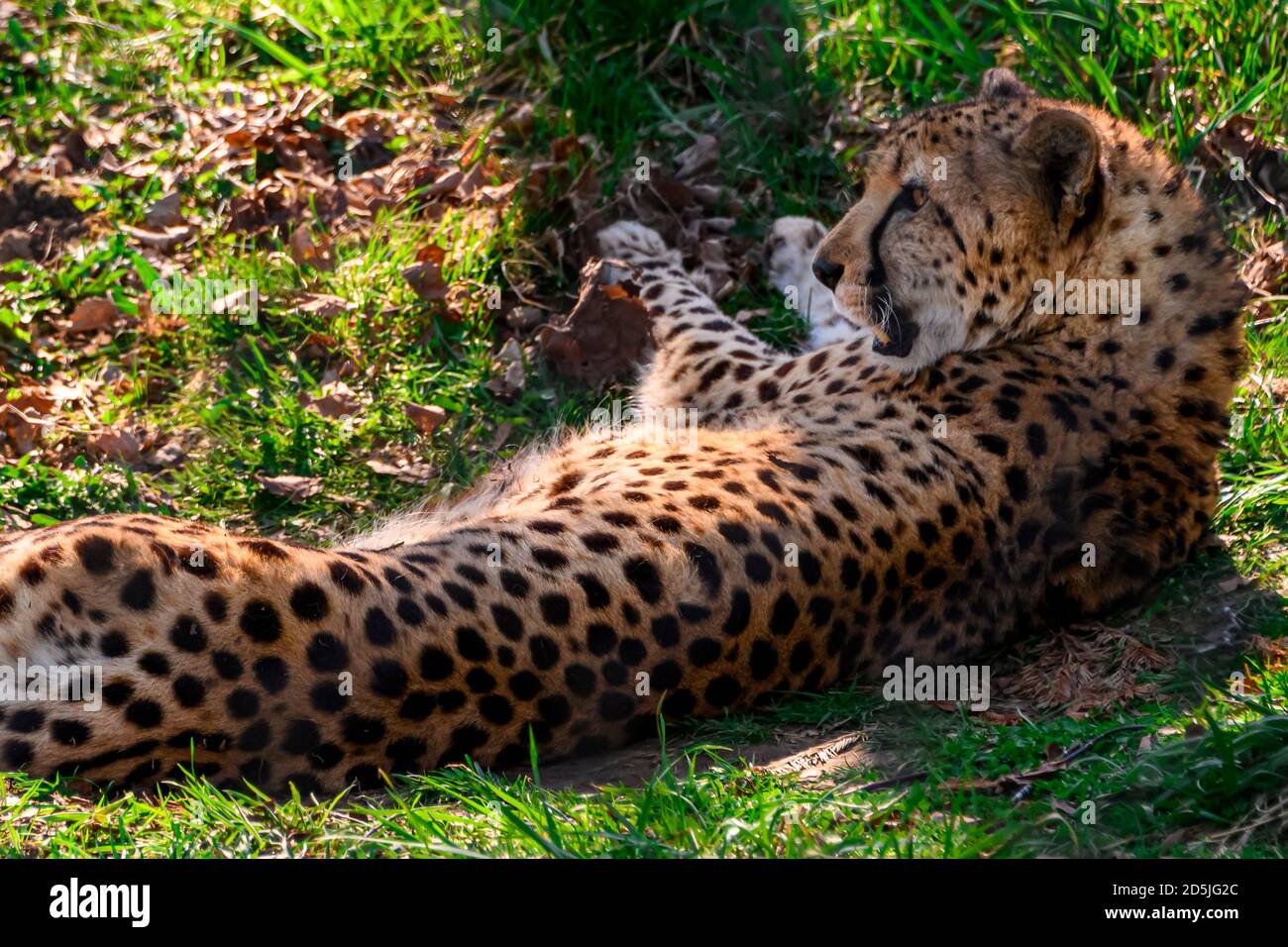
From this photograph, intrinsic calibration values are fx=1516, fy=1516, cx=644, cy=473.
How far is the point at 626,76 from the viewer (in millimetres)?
7121

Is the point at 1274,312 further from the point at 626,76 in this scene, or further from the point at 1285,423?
the point at 626,76

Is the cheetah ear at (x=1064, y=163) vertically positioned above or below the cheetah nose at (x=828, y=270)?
above

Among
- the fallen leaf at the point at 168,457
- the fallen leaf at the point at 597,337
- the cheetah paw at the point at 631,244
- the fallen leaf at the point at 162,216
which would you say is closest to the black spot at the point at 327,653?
the fallen leaf at the point at 168,457

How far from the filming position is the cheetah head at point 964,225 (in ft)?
15.9

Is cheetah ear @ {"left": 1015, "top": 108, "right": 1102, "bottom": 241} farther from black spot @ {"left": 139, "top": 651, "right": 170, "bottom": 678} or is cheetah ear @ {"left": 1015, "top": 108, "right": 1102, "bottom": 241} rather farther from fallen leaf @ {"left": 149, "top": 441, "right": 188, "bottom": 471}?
fallen leaf @ {"left": 149, "top": 441, "right": 188, "bottom": 471}

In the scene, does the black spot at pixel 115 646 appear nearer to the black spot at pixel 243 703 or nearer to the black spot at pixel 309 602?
the black spot at pixel 243 703

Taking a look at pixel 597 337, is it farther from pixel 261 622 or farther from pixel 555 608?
pixel 261 622

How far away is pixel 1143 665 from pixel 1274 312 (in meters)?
2.20

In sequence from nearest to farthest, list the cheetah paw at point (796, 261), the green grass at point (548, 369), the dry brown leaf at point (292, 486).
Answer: the green grass at point (548, 369) < the dry brown leaf at point (292, 486) < the cheetah paw at point (796, 261)

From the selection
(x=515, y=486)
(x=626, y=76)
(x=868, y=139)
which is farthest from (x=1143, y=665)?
(x=626, y=76)

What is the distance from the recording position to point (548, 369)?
6.24 m

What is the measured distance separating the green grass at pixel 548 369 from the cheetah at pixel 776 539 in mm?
172

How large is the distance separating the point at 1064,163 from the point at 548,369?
231 cm
